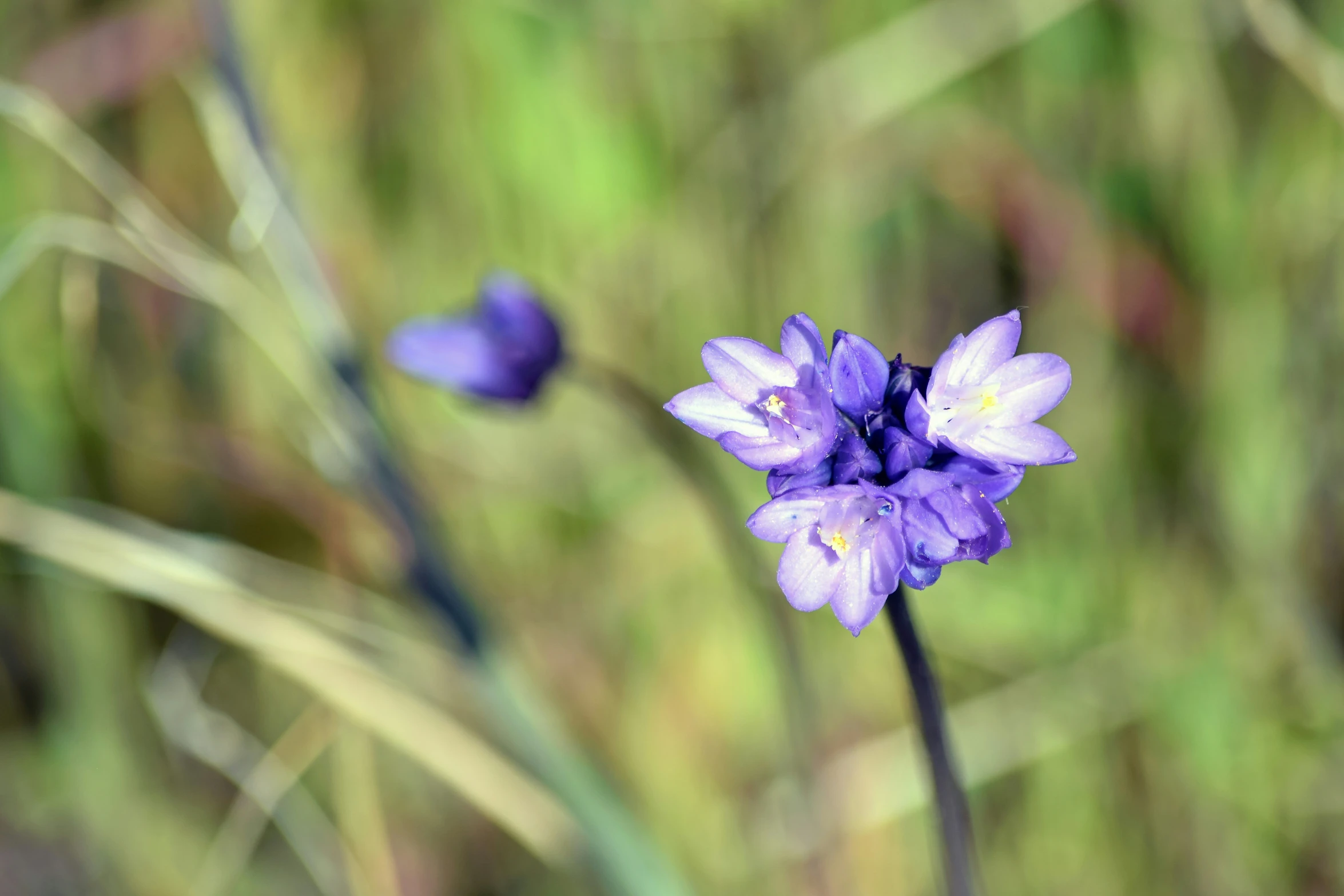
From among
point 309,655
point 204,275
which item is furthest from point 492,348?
point 309,655

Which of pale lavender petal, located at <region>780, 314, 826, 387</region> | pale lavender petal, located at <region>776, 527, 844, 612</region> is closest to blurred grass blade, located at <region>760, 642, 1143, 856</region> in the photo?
pale lavender petal, located at <region>776, 527, 844, 612</region>

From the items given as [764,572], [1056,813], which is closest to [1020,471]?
[764,572]

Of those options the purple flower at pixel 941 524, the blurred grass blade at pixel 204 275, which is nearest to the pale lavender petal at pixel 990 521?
the purple flower at pixel 941 524

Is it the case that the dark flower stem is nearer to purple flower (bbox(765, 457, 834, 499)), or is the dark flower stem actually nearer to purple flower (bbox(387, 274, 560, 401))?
purple flower (bbox(765, 457, 834, 499))

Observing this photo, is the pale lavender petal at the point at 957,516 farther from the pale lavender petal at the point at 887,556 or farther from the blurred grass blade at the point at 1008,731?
the blurred grass blade at the point at 1008,731

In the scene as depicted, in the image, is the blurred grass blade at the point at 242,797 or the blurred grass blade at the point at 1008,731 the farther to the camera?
the blurred grass blade at the point at 1008,731

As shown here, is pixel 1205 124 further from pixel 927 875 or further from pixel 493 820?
pixel 493 820

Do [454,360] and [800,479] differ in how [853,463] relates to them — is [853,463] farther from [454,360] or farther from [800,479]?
[454,360]

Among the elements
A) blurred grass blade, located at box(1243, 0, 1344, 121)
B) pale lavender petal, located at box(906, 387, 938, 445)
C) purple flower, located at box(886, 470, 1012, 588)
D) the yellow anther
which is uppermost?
blurred grass blade, located at box(1243, 0, 1344, 121)
